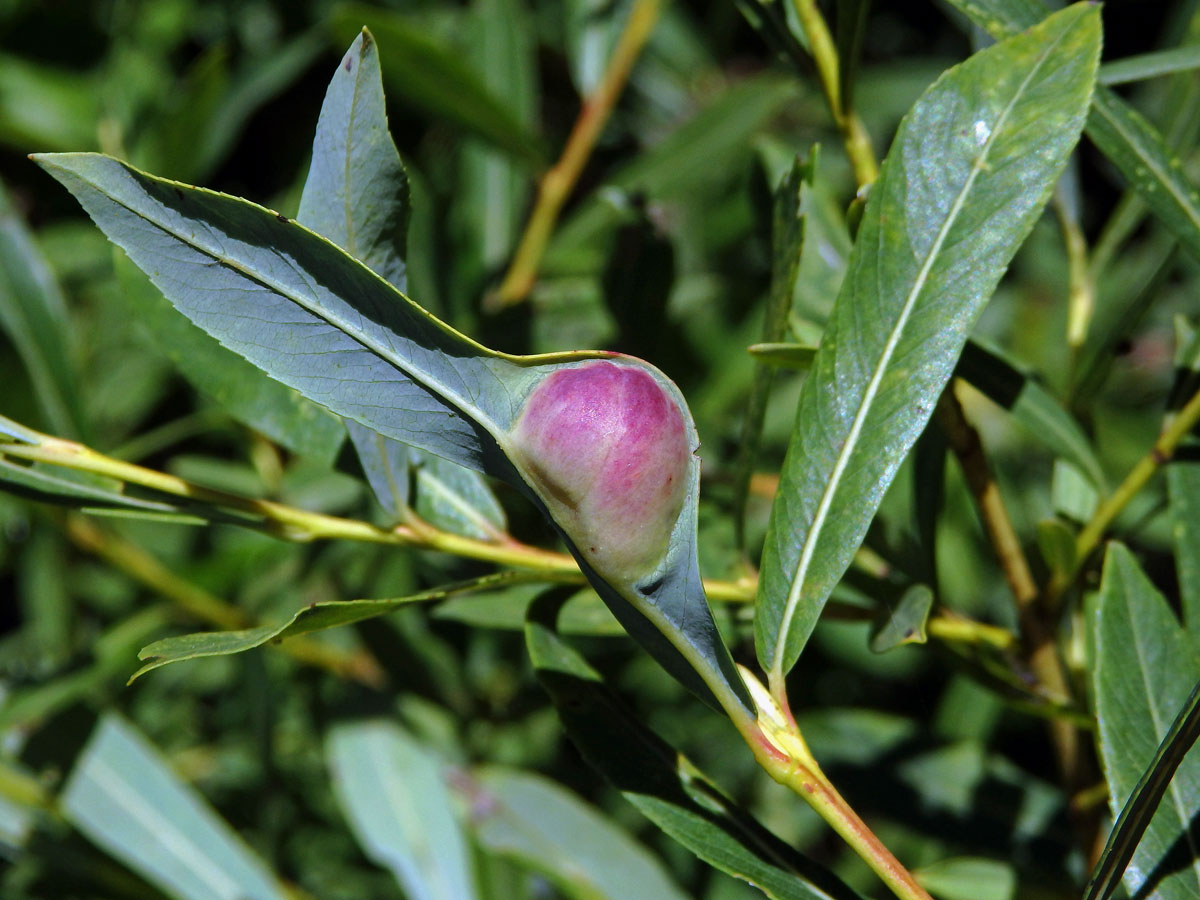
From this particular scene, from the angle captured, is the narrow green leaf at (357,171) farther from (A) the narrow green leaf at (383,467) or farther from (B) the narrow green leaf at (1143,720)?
(B) the narrow green leaf at (1143,720)

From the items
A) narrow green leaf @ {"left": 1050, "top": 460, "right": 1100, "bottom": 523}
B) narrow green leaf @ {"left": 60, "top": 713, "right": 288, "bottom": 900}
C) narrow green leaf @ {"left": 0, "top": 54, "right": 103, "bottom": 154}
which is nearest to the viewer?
narrow green leaf @ {"left": 1050, "top": 460, "right": 1100, "bottom": 523}

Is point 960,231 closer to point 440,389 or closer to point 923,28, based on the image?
point 440,389

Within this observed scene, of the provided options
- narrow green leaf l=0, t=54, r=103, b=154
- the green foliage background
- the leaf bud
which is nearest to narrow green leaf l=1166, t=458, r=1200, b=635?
the green foliage background

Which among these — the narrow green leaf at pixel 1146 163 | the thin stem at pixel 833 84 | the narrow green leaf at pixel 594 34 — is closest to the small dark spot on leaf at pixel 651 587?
the thin stem at pixel 833 84

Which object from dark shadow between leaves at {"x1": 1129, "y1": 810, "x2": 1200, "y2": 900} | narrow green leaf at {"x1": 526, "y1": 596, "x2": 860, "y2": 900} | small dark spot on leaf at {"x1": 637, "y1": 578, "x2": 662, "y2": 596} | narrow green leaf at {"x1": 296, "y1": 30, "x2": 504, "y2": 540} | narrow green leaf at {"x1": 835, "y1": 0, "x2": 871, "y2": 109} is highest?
narrow green leaf at {"x1": 835, "y1": 0, "x2": 871, "y2": 109}

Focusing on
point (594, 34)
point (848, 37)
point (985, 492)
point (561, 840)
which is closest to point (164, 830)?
point (561, 840)

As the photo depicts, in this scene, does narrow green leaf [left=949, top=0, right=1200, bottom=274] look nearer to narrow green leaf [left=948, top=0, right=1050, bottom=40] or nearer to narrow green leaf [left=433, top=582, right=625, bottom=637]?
narrow green leaf [left=948, top=0, right=1050, bottom=40]

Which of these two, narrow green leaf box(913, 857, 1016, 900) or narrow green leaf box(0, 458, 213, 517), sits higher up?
narrow green leaf box(0, 458, 213, 517)
